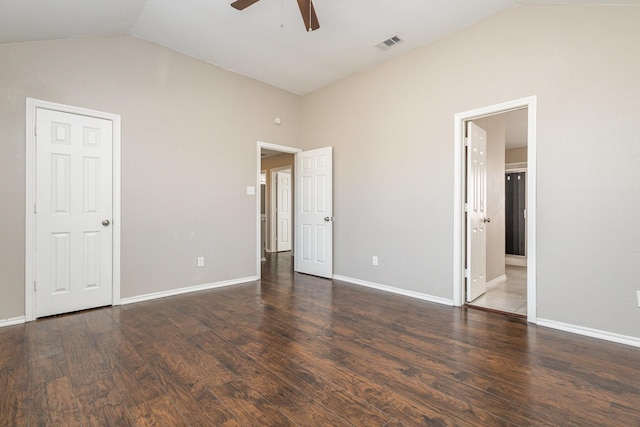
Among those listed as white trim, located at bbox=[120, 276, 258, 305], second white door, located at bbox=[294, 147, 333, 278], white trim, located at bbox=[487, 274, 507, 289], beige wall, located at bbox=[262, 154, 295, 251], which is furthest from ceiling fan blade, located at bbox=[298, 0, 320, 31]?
beige wall, located at bbox=[262, 154, 295, 251]

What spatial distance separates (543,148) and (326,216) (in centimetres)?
288

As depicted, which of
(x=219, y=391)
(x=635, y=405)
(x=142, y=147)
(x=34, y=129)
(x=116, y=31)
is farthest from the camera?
(x=142, y=147)

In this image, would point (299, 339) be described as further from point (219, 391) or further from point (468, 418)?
point (468, 418)

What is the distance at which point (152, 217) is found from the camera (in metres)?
3.77

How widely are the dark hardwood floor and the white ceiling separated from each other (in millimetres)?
2686

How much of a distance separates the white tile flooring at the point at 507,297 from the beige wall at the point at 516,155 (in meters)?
3.20

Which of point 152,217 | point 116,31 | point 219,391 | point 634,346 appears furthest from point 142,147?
point 634,346

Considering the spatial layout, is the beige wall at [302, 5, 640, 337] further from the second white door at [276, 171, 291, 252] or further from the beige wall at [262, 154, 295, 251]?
the second white door at [276, 171, 291, 252]

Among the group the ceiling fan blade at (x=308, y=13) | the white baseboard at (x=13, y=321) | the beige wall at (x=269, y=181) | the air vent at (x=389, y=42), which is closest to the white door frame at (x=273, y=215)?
the beige wall at (x=269, y=181)

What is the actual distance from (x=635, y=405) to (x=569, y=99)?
236cm

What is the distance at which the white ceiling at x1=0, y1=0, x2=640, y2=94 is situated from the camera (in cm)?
277

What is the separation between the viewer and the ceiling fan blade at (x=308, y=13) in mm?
2595

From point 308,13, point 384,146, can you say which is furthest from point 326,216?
point 308,13

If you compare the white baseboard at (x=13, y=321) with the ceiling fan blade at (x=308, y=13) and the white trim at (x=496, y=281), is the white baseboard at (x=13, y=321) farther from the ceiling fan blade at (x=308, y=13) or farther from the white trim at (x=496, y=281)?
the white trim at (x=496, y=281)
